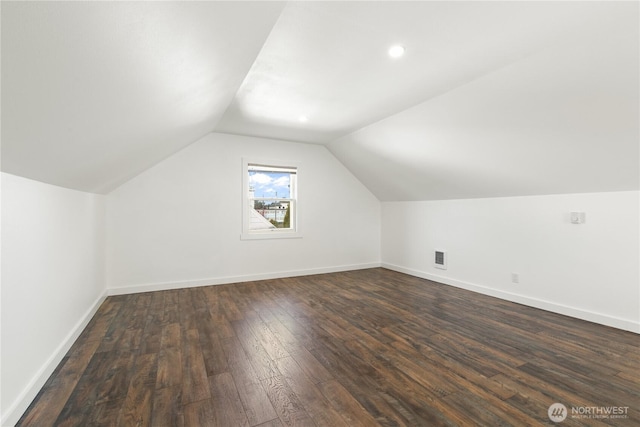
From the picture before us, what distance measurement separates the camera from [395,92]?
294 cm

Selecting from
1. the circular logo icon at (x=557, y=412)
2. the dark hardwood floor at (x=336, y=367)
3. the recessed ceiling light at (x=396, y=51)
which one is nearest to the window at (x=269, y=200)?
the dark hardwood floor at (x=336, y=367)

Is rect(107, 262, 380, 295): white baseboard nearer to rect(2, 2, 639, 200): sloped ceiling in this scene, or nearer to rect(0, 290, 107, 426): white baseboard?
rect(0, 290, 107, 426): white baseboard

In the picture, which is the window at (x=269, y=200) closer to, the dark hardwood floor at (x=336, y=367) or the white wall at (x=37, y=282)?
the dark hardwood floor at (x=336, y=367)

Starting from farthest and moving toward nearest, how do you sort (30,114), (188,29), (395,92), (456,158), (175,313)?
(456,158) → (175,313) → (395,92) → (188,29) → (30,114)

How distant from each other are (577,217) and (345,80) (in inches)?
115

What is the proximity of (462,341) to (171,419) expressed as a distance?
2313 mm

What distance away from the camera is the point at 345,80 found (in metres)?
2.73

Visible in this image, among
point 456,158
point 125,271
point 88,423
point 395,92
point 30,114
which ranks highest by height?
point 395,92

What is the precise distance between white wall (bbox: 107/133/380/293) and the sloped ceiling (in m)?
1.20

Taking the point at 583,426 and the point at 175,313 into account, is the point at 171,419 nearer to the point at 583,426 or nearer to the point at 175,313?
the point at 175,313

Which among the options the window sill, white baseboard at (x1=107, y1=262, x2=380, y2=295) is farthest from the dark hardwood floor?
the window sill

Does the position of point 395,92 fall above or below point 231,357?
above

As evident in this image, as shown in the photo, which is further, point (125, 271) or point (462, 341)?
point (125, 271)

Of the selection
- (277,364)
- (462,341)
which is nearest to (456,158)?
(462,341)
